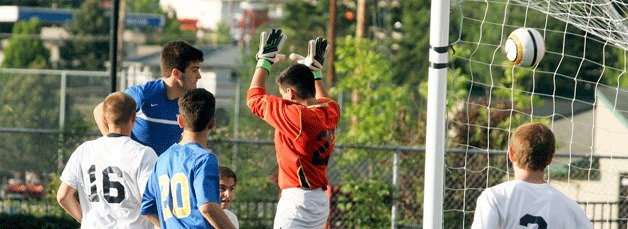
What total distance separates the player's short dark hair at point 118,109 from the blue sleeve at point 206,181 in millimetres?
902

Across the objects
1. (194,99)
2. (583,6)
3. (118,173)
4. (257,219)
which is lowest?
(257,219)

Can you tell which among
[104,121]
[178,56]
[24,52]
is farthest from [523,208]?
[24,52]

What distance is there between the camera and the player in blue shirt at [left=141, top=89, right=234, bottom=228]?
540 cm

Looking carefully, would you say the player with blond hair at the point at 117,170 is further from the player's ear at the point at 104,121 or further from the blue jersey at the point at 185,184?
the blue jersey at the point at 185,184

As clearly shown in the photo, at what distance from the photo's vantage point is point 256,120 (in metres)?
19.7

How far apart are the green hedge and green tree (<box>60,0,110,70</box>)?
1980 inches

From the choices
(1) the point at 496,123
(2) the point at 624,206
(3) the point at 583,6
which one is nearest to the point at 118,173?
(3) the point at 583,6

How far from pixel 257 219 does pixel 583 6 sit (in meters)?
4.79

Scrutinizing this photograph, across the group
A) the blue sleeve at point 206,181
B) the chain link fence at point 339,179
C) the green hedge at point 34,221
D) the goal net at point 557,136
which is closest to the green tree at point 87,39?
the goal net at point 557,136

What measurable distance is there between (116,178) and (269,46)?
1.43 m

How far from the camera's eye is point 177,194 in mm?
5523

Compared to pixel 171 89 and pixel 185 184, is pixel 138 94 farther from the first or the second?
pixel 185 184

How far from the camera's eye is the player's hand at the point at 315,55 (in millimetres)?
7145

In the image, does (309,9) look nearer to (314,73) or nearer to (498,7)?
(498,7)
